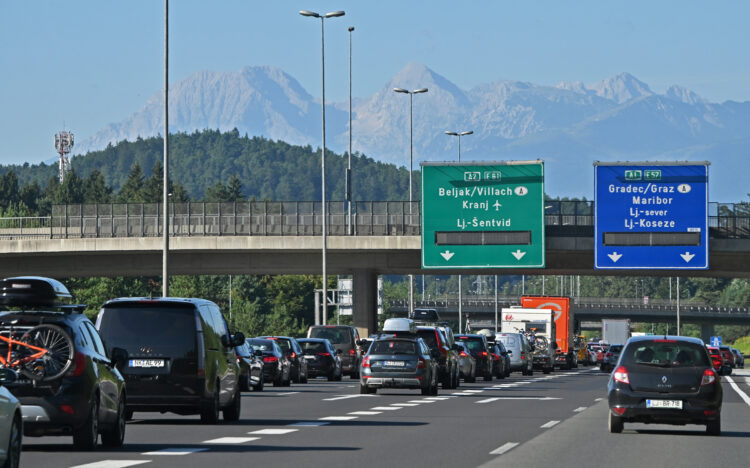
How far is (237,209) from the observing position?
6844 centimetres

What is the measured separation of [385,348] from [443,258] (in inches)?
972

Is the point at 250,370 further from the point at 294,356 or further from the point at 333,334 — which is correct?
the point at 333,334

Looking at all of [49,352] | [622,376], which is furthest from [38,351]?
[622,376]

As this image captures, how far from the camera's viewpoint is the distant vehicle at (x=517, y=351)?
205 ft

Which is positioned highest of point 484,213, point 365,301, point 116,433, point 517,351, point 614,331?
point 484,213

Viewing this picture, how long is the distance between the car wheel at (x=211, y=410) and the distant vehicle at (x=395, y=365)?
12577 mm

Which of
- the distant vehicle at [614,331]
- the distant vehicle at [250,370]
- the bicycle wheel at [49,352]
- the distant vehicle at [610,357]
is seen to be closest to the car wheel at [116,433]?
the bicycle wheel at [49,352]

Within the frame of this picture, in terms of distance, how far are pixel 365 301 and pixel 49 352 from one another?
5500cm

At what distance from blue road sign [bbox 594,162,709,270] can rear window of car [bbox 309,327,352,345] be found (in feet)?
34.7

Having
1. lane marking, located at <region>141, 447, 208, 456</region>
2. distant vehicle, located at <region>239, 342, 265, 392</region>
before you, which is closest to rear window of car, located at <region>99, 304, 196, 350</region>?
lane marking, located at <region>141, 447, 208, 456</region>

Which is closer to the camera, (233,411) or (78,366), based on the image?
(78,366)

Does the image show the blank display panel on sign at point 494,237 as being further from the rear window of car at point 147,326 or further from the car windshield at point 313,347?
the rear window of car at point 147,326

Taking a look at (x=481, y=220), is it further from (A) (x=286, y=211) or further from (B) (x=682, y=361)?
(B) (x=682, y=361)

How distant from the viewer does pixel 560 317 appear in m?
77.0
